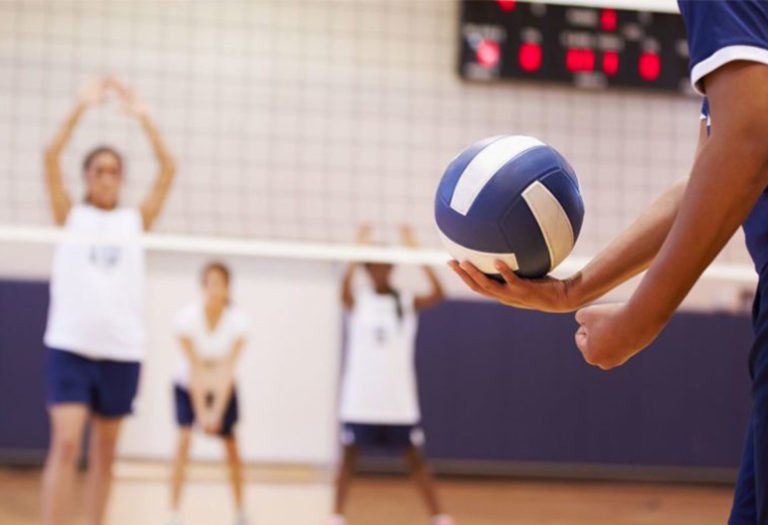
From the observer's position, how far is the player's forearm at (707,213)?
1264 mm

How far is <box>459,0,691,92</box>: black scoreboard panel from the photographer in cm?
666

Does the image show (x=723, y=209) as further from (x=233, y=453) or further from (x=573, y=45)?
(x=573, y=45)

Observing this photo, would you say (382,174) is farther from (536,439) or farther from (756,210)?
(756,210)

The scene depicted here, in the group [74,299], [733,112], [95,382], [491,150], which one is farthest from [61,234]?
[733,112]

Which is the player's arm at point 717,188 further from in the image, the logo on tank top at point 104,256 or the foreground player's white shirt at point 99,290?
the logo on tank top at point 104,256

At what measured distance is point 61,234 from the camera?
4180 millimetres

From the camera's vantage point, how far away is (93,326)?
4.14m

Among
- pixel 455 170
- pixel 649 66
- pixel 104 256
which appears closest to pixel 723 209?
pixel 455 170

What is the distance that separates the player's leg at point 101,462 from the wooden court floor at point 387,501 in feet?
3.67

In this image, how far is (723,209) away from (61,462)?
3272mm

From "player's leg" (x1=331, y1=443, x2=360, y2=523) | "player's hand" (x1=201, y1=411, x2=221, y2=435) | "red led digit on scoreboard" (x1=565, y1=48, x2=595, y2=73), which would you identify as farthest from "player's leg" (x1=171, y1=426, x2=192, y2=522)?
"red led digit on scoreboard" (x1=565, y1=48, x2=595, y2=73)

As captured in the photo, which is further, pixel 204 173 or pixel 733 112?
pixel 204 173

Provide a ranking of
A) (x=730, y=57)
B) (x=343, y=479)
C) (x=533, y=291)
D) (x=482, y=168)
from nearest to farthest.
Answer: (x=730, y=57), (x=533, y=291), (x=482, y=168), (x=343, y=479)

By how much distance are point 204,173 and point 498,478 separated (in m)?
2.95
